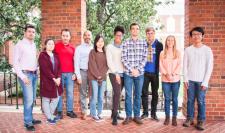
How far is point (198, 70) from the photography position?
671cm

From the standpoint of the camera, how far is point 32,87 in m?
6.76

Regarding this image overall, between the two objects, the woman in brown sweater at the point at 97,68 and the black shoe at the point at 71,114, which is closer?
the woman in brown sweater at the point at 97,68

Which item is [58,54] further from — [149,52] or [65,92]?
[149,52]

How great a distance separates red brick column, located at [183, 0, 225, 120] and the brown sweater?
1878 mm

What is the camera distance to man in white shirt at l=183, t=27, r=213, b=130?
6.66 meters

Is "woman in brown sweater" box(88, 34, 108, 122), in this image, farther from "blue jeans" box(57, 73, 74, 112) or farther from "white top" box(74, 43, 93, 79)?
"blue jeans" box(57, 73, 74, 112)

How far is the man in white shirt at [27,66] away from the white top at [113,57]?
1442 millimetres

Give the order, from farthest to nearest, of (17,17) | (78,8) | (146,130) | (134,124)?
(17,17)
(78,8)
(134,124)
(146,130)

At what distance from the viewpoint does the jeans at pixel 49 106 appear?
6.98m

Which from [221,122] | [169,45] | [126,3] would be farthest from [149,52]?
[126,3]

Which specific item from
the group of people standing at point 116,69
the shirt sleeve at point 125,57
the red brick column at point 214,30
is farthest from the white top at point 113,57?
the red brick column at point 214,30

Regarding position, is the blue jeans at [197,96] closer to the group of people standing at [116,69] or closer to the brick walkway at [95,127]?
the group of people standing at [116,69]

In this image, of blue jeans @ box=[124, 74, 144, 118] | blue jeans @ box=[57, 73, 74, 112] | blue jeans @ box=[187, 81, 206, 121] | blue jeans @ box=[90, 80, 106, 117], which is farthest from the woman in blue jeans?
blue jeans @ box=[57, 73, 74, 112]

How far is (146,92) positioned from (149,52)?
866 mm
